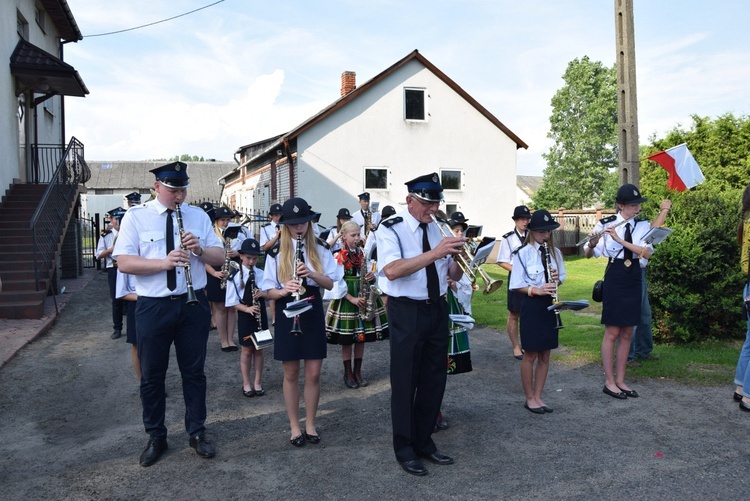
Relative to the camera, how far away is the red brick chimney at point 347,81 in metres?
25.1

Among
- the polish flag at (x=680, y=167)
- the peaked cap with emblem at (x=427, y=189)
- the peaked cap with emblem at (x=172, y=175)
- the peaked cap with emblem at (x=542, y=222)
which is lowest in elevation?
the peaked cap with emblem at (x=542, y=222)

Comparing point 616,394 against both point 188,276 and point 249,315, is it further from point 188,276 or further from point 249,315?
point 188,276

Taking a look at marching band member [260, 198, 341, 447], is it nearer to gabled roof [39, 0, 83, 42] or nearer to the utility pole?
the utility pole

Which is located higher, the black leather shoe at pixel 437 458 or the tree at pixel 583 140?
the tree at pixel 583 140

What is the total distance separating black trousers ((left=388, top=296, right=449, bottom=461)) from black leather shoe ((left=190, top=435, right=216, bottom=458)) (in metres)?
1.47

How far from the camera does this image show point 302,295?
5039 millimetres

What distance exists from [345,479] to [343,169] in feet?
61.6

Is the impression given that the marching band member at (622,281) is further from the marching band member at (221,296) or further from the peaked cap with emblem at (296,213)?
the marching band member at (221,296)

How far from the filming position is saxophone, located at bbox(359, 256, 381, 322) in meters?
6.37

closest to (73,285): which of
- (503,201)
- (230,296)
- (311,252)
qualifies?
(230,296)

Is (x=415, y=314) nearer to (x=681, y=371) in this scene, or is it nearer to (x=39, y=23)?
(x=681, y=371)

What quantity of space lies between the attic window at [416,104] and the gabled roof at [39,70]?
454 inches

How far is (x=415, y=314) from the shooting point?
4520 mm

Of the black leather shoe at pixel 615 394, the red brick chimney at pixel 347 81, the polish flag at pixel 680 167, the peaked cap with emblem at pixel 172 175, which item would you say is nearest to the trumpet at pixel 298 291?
the peaked cap with emblem at pixel 172 175
